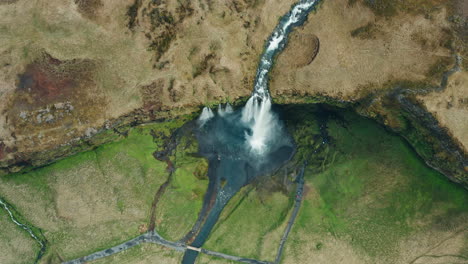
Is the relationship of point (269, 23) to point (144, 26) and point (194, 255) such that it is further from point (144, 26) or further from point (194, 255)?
point (194, 255)

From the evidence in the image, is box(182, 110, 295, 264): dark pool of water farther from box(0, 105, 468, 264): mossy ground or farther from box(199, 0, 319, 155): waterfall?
box(0, 105, 468, 264): mossy ground

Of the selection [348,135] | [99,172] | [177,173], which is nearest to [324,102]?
[348,135]

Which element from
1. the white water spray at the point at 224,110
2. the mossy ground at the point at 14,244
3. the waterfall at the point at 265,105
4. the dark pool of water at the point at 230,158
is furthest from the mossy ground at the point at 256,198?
the white water spray at the point at 224,110

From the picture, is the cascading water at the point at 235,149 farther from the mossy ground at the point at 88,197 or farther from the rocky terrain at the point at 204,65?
the rocky terrain at the point at 204,65

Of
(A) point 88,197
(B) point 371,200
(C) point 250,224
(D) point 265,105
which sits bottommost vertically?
(A) point 88,197

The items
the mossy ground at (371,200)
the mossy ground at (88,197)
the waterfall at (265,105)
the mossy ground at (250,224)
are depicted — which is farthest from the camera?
the mossy ground at (88,197)

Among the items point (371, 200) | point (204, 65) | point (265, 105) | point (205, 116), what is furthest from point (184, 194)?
point (371, 200)

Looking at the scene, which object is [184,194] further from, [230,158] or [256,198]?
[256,198]

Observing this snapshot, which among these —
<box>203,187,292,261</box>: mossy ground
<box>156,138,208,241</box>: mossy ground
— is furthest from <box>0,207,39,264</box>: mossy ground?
<box>203,187,292,261</box>: mossy ground
